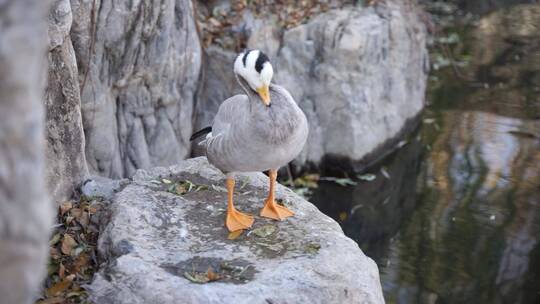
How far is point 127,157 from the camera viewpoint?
23.0 feet

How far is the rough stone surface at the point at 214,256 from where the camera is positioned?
146 inches

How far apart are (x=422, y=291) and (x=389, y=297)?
0.30 metres

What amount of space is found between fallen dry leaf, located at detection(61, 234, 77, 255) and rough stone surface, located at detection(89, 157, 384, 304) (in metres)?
0.20

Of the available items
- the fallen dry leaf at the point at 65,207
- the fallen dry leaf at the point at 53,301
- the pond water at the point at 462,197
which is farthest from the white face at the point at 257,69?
the pond water at the point at 462,197

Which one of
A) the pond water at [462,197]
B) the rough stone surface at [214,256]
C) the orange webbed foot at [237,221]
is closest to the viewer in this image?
the rough stone surface at [214,256]

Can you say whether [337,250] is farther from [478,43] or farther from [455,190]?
[478,43]

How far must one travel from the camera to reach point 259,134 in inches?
160

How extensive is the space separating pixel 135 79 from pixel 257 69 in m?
3.07

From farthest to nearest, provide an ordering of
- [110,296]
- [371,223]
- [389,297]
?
[371,223] → [389,297] → [110,296]

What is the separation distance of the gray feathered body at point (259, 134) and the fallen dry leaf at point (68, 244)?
0.97 meters

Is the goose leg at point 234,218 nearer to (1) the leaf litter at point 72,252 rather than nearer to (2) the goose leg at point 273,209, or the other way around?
(2) the goose leg at point 273,209

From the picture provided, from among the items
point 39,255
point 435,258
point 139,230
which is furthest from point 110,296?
point 435,258

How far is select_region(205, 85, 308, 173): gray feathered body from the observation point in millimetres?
4070

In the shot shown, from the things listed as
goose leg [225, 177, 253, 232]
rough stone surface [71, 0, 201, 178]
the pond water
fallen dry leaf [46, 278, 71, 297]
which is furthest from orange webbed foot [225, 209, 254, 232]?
the pond water
